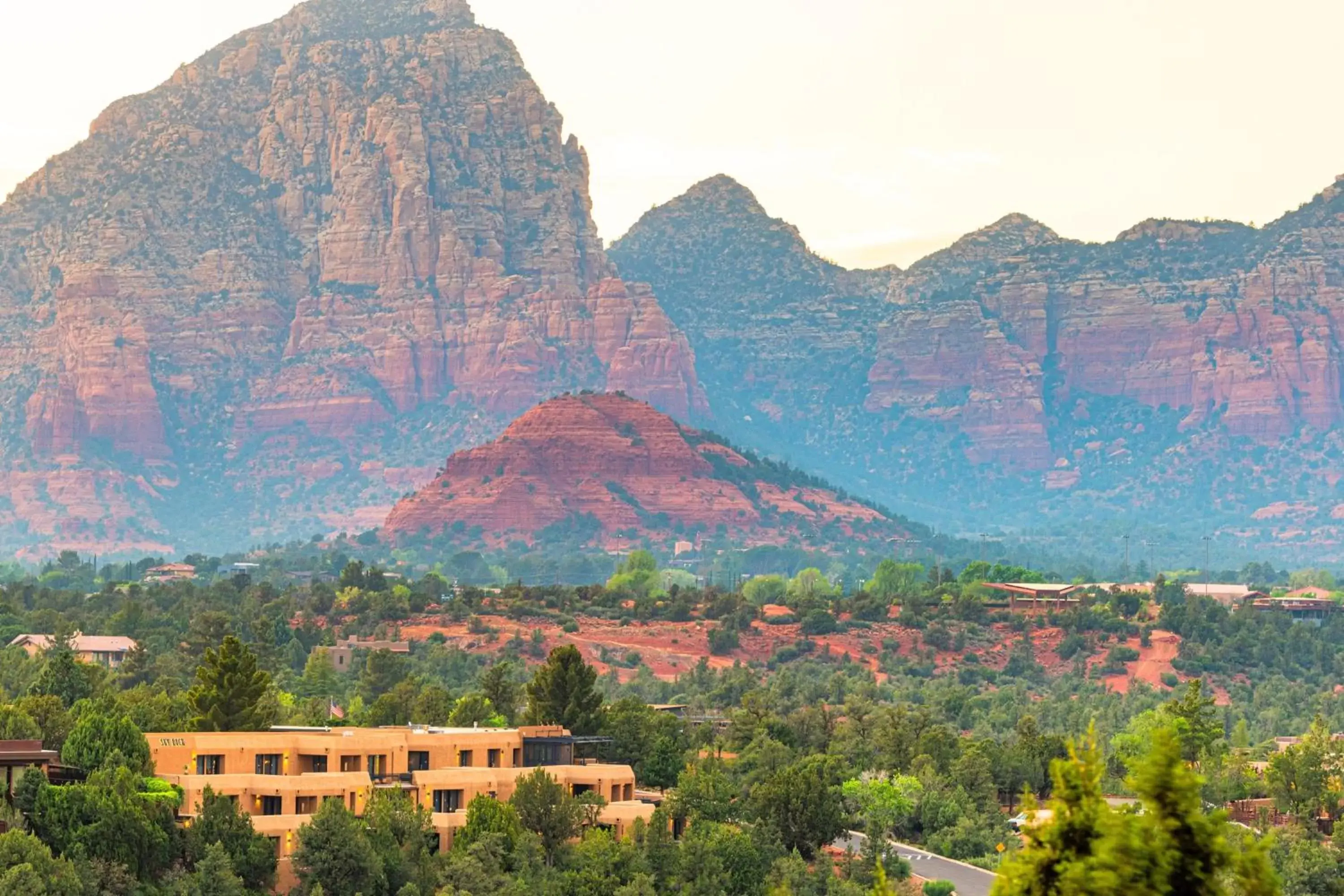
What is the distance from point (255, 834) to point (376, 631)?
101m

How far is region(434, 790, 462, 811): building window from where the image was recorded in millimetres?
95812

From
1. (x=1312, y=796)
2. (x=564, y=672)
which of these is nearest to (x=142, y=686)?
(x=564, y=672)

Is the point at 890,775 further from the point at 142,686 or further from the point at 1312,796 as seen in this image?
the point at 142,686

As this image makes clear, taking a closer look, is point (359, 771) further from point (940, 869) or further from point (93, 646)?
point (93, 646)

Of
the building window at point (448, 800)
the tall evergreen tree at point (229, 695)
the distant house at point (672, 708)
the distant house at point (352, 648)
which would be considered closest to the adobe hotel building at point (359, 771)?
the building window at point (448, 800)

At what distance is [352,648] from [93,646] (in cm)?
1786

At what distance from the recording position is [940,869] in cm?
10019

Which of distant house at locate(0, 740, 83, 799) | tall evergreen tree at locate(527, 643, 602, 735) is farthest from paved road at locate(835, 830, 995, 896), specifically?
distant house at locate(0, 740, 83, 799)

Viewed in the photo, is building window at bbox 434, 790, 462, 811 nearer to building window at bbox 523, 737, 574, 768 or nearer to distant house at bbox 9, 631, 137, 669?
building window at bbox 523, 737, 574, 768

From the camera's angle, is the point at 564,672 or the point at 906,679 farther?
the point at 906,679

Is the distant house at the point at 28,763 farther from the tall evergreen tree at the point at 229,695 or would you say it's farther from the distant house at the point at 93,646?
the distant house at the point at 93,646

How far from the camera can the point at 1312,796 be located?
109 m

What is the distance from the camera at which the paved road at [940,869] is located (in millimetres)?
95500

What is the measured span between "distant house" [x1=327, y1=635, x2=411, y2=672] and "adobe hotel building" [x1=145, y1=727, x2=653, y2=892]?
61.7m
